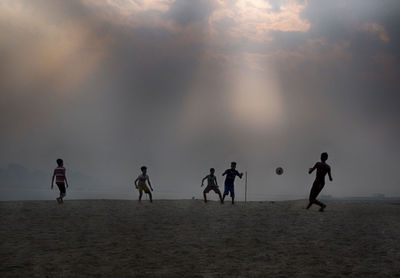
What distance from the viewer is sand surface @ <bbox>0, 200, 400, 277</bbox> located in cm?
697

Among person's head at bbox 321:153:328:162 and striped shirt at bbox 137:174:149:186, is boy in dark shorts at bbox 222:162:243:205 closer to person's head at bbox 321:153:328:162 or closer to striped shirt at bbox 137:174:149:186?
striped shirt at bbox 137:174:149:186

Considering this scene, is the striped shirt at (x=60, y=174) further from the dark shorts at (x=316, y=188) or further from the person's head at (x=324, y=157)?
the person's head at (x=324, y=157)

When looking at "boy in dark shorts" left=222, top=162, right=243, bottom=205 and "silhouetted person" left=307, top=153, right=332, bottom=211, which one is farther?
"boy in dark shorts" left=222, top=162, right=243, bottom=205

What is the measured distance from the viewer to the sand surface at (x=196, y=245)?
22.9ft

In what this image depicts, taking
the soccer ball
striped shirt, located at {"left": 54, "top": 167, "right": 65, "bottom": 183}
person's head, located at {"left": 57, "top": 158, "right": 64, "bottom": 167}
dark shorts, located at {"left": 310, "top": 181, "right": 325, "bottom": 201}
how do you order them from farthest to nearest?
the soccer ball → striped shirt, located at {"left": 54, "top": 167, "right": 65, "bottom": 183} → person's head, located at {"left": 57, "top": 158, "right": 64, "bottom": 167} → dark shorts, located at {"left": 310, "top": 181, "right": 325, "bottom": 201}

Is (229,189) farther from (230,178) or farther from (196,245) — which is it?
(196,245)

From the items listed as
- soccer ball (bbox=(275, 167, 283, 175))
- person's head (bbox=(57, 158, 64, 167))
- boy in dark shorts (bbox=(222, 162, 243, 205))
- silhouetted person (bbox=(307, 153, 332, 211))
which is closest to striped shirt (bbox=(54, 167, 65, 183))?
person's head (bbox=(57, 158, 64, 167))

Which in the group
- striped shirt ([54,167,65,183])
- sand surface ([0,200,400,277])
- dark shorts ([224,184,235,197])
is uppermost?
striped shirt ([54,167,65,183])

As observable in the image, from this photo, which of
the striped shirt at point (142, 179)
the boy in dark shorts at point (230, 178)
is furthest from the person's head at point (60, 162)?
the boy in dark shorts at point (230, 178)

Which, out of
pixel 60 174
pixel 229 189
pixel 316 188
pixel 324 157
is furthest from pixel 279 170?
pixel 60 174

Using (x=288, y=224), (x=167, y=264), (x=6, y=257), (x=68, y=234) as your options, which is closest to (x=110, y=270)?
(x=167, y=264)

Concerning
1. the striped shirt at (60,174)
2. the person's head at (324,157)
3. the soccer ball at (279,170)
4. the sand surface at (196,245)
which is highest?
the person's head at (324,157)

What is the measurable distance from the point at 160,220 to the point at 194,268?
229 inches

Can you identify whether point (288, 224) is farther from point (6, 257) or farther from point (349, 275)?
point (6, 257)
